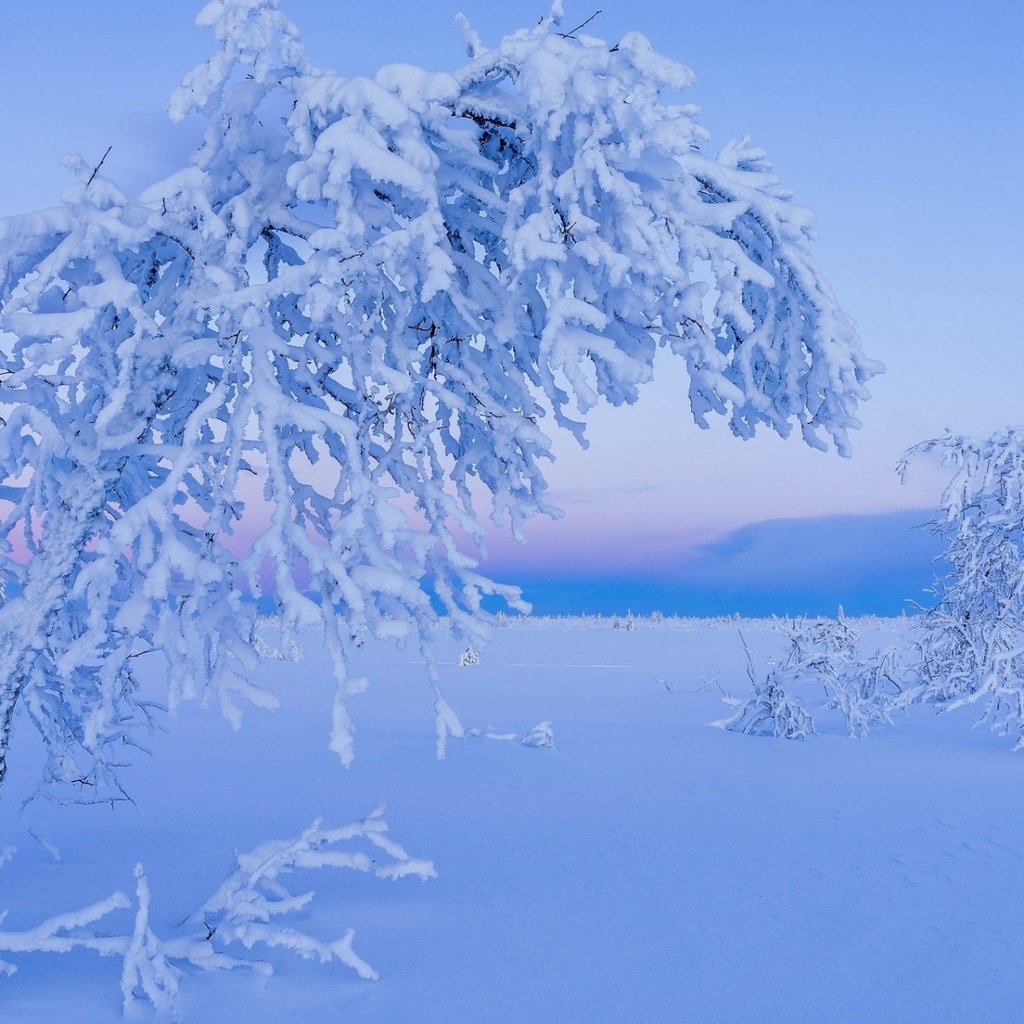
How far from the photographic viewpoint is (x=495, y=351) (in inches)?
167

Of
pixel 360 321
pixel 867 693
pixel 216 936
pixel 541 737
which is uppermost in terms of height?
pixel 360 321

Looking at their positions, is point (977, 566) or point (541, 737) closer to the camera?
point (541, 737)

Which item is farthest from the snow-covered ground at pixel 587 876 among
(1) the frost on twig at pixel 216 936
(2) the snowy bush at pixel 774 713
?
(2) the snowy bush at pixel 774 713

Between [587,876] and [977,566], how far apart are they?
923 cm

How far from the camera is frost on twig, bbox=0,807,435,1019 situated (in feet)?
10.0

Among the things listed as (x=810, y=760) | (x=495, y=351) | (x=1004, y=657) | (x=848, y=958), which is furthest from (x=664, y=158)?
(x=1004, y=657)

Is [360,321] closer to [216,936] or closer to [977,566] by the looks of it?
[216,936]

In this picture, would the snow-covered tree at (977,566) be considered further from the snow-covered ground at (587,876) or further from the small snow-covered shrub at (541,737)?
the small snow-covered shrub at (541,737)

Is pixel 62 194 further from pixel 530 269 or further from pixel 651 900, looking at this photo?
pixel 651 900

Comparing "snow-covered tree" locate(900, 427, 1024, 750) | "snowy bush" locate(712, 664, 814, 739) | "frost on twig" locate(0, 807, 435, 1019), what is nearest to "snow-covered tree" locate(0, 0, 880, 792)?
"frost on twig" locate(0, 807, 435, 1019)

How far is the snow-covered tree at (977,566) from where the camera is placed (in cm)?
1149

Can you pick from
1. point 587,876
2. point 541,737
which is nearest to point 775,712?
point 541,737

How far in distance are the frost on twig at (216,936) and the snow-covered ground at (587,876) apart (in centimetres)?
9

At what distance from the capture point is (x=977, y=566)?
39.4ft
